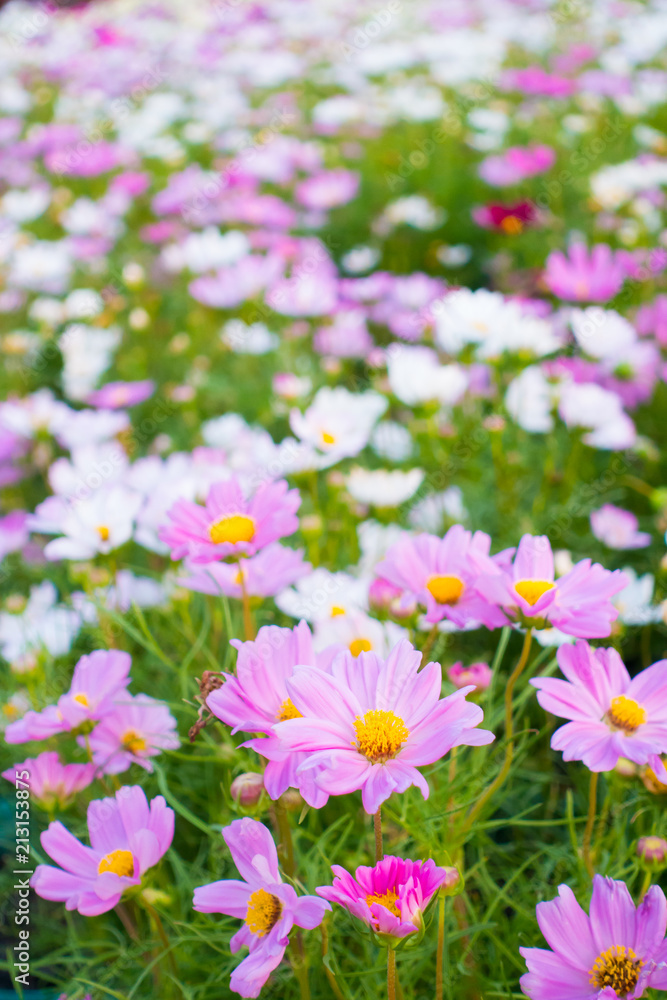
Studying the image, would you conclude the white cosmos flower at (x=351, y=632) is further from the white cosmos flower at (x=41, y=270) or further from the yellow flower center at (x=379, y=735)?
the white cosmos flower at (x=41, y=270)

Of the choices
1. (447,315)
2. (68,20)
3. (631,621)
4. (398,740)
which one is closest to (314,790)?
(398,740)

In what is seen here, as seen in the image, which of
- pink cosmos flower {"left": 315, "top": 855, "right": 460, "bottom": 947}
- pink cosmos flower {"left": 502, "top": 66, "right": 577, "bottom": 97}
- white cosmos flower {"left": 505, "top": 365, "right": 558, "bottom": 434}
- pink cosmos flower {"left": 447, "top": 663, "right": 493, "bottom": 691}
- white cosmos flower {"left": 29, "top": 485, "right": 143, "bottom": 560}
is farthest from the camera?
pink cosmos flower {"left": 502, "top": 66, "right": 577, "bottom": 97}

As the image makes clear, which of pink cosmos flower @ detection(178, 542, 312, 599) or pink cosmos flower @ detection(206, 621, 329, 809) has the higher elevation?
pink cosmos flower @ detection(206, 621, 329, 809)

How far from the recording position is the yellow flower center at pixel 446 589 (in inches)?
22.6

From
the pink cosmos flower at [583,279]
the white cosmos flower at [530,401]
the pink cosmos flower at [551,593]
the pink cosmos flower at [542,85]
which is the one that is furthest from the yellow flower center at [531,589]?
the pink cosmos flower at [542,85]

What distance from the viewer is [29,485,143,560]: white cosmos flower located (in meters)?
0.74

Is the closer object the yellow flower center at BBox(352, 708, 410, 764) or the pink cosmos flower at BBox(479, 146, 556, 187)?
the yellow flower center at BBox(352, 708, 410, 764)

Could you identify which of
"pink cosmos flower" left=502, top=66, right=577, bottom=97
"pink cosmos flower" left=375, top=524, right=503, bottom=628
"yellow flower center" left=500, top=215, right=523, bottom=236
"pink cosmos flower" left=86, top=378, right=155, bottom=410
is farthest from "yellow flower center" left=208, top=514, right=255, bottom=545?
"pink cosmos flower" left=502, top=66, right=577, bottom=97

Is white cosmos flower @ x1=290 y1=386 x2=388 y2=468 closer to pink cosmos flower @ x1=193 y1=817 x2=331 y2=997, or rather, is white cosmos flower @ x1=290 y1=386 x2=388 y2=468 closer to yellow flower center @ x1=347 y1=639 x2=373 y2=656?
yellow flower center @ x1=347 y1=639 x2=373 y2=656

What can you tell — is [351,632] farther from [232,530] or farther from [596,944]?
[596,944]

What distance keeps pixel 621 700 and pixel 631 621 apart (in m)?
0.35

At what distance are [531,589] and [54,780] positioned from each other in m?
0.41

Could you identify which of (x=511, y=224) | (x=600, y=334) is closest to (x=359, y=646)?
(x=600, y=334)

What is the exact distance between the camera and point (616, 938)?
432 millimetres
